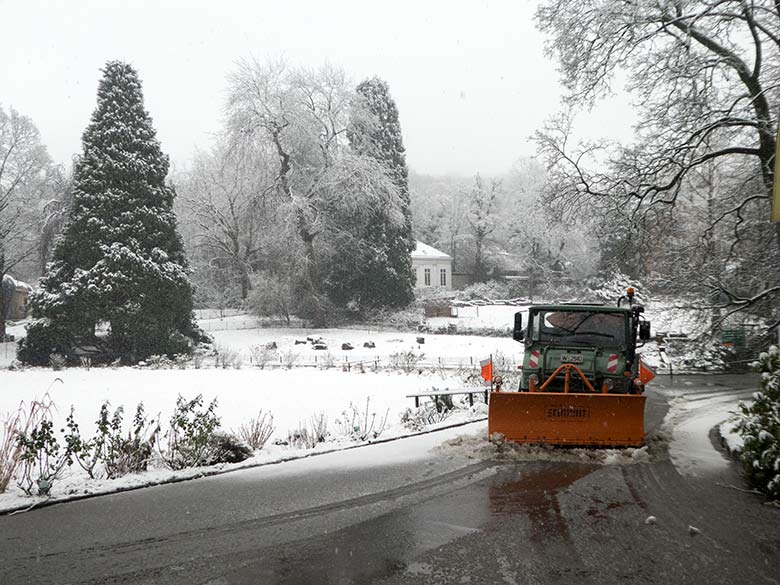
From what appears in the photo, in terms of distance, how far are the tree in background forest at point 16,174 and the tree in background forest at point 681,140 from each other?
110ft

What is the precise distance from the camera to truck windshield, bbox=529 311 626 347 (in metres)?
9.18

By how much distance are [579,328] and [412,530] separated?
5.40 meters

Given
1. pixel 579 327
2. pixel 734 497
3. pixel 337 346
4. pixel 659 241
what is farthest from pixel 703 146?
pixel 337 346

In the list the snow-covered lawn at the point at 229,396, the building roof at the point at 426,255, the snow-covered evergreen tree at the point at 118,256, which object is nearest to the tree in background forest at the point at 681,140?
the snow-covered lawn at the point at 229,396

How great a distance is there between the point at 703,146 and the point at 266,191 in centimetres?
2762

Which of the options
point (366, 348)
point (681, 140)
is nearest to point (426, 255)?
point (366, 348)

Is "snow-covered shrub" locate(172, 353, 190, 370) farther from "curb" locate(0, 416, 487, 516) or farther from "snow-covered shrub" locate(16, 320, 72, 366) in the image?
"curb" locate(0, 416, 487, 516)

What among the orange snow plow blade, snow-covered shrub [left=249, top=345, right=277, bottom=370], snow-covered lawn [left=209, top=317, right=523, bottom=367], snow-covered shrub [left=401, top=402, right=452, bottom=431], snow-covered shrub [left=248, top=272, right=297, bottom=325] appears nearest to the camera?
the orange snow plow blade

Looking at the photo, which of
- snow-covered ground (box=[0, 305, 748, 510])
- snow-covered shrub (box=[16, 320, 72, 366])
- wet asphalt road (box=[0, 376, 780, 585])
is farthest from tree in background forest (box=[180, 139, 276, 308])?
wet asphalt road (box=[0, 376, 780, 585])

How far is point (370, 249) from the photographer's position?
128ft

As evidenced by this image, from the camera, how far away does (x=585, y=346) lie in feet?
30.1

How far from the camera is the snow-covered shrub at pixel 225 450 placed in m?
7.75

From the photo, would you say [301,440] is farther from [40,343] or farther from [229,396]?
[40,343]

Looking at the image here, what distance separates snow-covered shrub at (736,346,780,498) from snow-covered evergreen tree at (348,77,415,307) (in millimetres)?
32508
